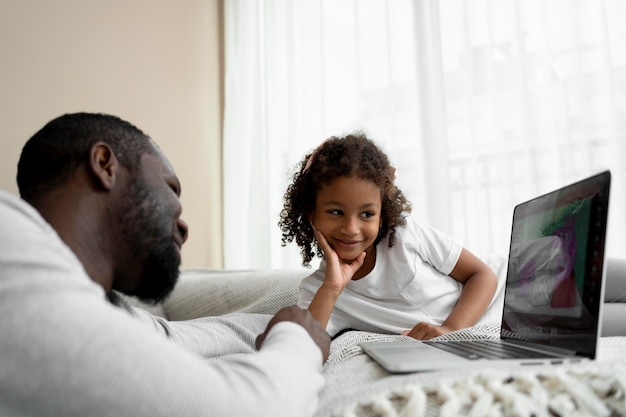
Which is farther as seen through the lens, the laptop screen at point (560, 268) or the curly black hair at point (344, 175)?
the curly black hair at point (344, 175)

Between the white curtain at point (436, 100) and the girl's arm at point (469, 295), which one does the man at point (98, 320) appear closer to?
the girl's arm at point (469, 295)

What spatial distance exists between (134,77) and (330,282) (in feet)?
5.57

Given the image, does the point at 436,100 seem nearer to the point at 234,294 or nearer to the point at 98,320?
the point at 234,294

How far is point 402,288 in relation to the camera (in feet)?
4.98

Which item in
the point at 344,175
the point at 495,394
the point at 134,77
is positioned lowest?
the point at 495,394

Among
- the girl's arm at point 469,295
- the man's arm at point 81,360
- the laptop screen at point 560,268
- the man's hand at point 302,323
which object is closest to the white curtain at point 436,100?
the girl's arm at point 469,295

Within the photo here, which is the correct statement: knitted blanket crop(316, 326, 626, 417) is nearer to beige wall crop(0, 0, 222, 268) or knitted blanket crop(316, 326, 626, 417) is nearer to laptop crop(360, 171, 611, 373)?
laptop crop(360, 171, 611, 373)

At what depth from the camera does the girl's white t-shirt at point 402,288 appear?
1496 mm

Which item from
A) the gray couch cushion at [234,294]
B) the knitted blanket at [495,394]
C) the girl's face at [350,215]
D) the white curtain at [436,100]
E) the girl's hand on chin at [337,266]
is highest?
the white curtain at [436,100]

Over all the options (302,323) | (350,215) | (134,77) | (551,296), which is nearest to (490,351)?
(551,296)

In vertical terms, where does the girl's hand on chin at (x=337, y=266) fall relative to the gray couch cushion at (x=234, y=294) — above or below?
above

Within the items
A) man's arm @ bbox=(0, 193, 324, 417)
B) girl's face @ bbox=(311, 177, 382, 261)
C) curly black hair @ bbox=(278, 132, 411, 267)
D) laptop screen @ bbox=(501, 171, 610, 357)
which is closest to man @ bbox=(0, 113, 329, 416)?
man's arm @ bbox=(0, 193, 324, 417)

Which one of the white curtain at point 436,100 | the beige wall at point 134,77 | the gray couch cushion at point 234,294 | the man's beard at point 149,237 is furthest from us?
the beige wall at point 134,77

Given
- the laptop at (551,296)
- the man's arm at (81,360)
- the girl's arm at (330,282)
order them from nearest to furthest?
1. the man's arm at (81,360)
2. the laptop at (551,296)
3. the girl's arm at (330,282)
